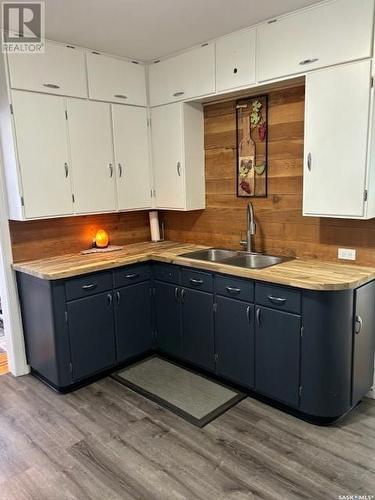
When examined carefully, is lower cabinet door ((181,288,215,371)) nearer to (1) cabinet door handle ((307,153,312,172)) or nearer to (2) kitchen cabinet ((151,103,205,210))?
(2) kitchen cabinet ((151,103,205,210))

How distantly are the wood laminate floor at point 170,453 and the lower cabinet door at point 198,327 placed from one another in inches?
18.7

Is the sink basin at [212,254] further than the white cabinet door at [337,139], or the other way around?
the sink basin at [212,254]

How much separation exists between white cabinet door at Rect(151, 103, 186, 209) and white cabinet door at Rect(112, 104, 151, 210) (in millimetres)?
91

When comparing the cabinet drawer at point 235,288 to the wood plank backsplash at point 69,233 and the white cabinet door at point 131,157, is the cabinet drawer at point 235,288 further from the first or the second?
the wood plank backsplash at point 69,233

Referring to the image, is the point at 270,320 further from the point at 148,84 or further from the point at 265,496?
the point at 148,84

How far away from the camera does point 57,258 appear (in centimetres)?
316

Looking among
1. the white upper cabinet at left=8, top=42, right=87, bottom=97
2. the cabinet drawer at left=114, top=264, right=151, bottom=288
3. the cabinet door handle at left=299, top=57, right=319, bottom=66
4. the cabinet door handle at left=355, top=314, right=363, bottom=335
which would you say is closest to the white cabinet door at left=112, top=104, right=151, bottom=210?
the white upper cabinet at left=8, top=42, right=87, bottom=97

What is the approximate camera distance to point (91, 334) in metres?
2.93

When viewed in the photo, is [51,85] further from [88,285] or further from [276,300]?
[276,300]

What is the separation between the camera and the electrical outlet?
262 cm

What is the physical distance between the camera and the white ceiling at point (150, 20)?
2.34m

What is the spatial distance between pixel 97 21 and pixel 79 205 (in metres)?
1.31

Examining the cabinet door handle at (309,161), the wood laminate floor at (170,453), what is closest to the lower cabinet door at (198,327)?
the wood laminate floor at (170,453)

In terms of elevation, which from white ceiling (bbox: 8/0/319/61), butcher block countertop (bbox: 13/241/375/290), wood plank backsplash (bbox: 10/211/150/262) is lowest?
butcher block countertop (bbox: 13/241/375/290)
